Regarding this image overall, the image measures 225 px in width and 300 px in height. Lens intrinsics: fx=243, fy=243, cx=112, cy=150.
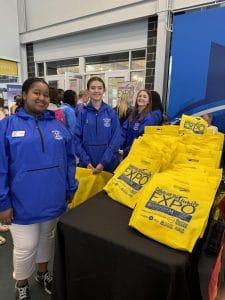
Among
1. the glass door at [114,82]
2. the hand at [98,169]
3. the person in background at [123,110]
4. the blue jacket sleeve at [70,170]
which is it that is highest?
the glass door at [114,82]

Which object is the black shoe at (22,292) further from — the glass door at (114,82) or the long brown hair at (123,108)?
the glass door at (114,82)

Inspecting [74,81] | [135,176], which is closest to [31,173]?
[135,176]

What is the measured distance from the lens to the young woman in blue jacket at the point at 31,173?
1197 mm

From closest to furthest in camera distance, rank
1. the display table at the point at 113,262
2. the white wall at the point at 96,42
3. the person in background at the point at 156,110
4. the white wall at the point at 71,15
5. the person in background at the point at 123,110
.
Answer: the display table at the point at 113,262 < the person in background at the point at 156,110 < the person in background at the point at 123,110 < the white wall at the point at 71,15 < the white wall at the point at 96,42

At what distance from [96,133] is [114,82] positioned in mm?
4396

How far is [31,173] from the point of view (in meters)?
1.21

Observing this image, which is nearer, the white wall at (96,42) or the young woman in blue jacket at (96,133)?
the young woman in blue jacket at (96,133)

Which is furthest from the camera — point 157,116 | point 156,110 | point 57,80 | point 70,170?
point 57,80

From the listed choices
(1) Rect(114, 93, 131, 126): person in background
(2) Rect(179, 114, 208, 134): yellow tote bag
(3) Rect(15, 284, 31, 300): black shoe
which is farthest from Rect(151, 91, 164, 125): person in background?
(3) Rect(15, 284, 31, 300): black shoe

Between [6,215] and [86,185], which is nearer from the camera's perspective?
[6,215]

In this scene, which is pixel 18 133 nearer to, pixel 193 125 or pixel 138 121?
pixel 193 125

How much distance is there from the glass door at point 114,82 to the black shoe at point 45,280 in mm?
4777

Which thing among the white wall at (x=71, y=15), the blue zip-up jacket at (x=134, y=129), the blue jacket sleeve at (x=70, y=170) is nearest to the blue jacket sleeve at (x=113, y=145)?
the blue zip-up jacket at (x=134, y=129)

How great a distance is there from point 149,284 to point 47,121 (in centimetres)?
92
